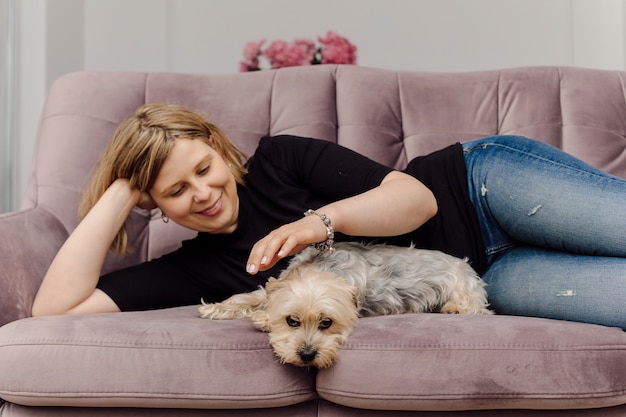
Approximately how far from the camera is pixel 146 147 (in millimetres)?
1988

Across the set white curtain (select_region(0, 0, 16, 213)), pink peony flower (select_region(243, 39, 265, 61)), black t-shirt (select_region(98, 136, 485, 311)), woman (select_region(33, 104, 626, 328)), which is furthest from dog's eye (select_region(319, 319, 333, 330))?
white curtain (select_region(0, 0, 16, 213))

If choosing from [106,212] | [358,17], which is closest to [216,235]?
[106,212]

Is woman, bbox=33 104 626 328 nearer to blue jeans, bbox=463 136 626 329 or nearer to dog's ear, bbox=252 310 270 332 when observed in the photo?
blue jeans, bbox=463 136 626 329

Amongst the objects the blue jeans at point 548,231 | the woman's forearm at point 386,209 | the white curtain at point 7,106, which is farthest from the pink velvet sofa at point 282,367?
the white curtain at point 7,106

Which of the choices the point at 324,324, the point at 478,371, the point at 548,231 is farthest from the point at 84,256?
the point at 548,231

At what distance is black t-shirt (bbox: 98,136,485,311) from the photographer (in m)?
2.12

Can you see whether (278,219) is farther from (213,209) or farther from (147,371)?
(147,371)

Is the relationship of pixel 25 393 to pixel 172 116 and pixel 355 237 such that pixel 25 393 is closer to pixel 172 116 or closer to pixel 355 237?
pixel 172 116

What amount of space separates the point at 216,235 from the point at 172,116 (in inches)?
16.8

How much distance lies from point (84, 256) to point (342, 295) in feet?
2.78

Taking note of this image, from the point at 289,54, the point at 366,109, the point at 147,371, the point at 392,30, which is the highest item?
the point at 392,30

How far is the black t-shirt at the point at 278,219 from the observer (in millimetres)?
2115

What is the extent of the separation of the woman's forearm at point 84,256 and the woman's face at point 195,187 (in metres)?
0.12

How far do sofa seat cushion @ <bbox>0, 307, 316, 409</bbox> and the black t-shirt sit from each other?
1.49ft
